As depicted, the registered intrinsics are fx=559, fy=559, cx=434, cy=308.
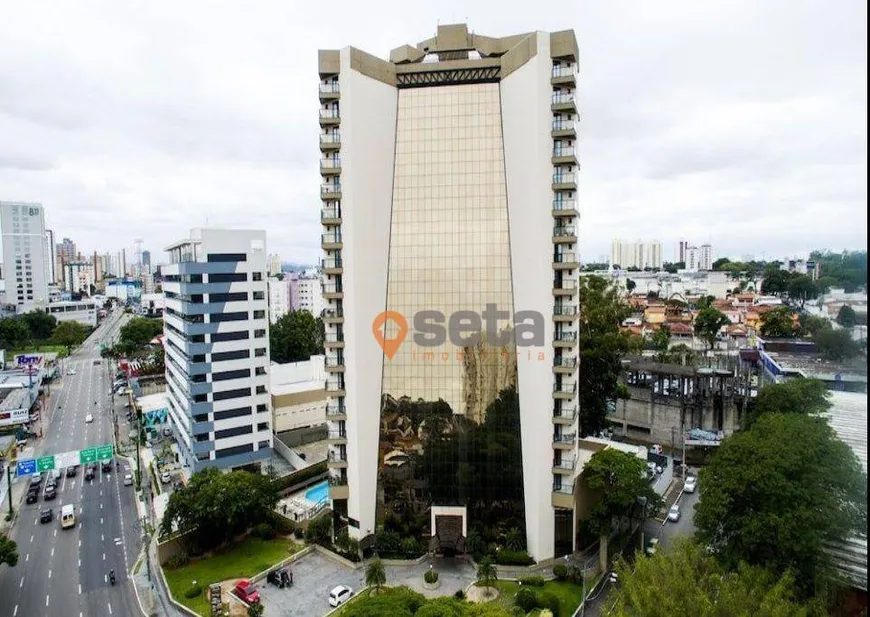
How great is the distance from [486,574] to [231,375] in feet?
72.7

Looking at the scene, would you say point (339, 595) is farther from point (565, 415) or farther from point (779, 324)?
point (779, 324)

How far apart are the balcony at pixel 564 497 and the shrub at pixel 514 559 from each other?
2.64m

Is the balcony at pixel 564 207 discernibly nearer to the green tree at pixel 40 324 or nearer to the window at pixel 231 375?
the window at pixel 231 375

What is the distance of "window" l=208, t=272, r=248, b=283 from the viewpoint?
36500 millimetres

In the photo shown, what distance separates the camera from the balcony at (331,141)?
88.0 feet

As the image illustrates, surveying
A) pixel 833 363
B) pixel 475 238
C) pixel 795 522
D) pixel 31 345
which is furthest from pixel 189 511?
pixel 31 345

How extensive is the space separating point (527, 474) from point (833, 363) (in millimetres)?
18425

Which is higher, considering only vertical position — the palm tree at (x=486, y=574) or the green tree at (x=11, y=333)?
the green tree at (x=11, y=333)

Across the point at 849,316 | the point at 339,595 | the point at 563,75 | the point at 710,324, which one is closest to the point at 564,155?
the point at 563,75

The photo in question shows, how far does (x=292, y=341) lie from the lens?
66.6 metres

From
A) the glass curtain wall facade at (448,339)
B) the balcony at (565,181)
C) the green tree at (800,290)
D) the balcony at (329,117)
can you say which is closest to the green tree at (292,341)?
the glass curtain wall facade at (448,339)

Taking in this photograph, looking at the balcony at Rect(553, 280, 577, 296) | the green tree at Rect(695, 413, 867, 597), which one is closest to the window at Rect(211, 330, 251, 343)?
the balcony at Rect(553, 280, 577, 296)

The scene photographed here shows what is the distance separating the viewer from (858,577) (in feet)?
56.7

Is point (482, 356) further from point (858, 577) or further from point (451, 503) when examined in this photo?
point (858, 577)
